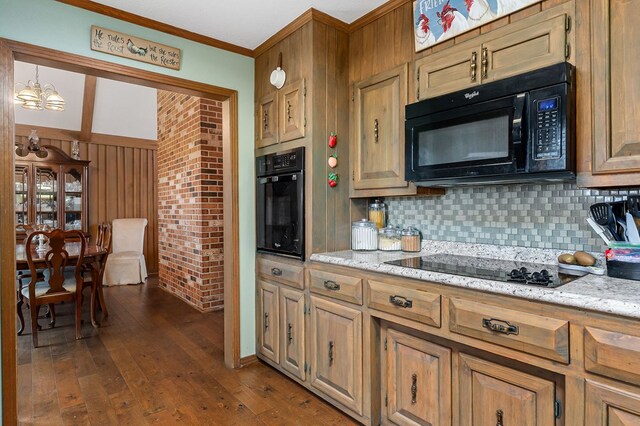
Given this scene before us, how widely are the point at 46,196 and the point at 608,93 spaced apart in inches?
270

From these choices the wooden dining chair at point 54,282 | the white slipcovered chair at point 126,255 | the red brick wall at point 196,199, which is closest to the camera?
the wooden dining chair at point 54,282

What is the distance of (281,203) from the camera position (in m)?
2.51

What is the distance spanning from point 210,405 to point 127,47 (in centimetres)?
230

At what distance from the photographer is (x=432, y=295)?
160cm

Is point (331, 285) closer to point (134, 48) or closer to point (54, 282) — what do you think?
point (134, 48)

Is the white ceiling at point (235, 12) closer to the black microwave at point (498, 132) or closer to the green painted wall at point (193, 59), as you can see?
the green painted wall at point (193, 59)

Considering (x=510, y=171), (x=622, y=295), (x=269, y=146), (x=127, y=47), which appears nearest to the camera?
(x=622, y=295)

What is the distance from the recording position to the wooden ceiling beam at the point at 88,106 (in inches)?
202

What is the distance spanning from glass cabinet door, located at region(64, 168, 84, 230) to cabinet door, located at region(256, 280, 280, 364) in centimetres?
468

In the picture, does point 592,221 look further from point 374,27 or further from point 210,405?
point 210,405

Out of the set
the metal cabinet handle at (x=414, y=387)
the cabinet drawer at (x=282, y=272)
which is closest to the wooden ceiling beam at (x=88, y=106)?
the cabinet drawer at (x=282, y=272)

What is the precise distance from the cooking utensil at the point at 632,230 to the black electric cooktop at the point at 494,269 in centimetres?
25

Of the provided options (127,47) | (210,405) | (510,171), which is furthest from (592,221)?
(127,47)

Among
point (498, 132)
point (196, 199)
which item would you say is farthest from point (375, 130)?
point (196, 199)
